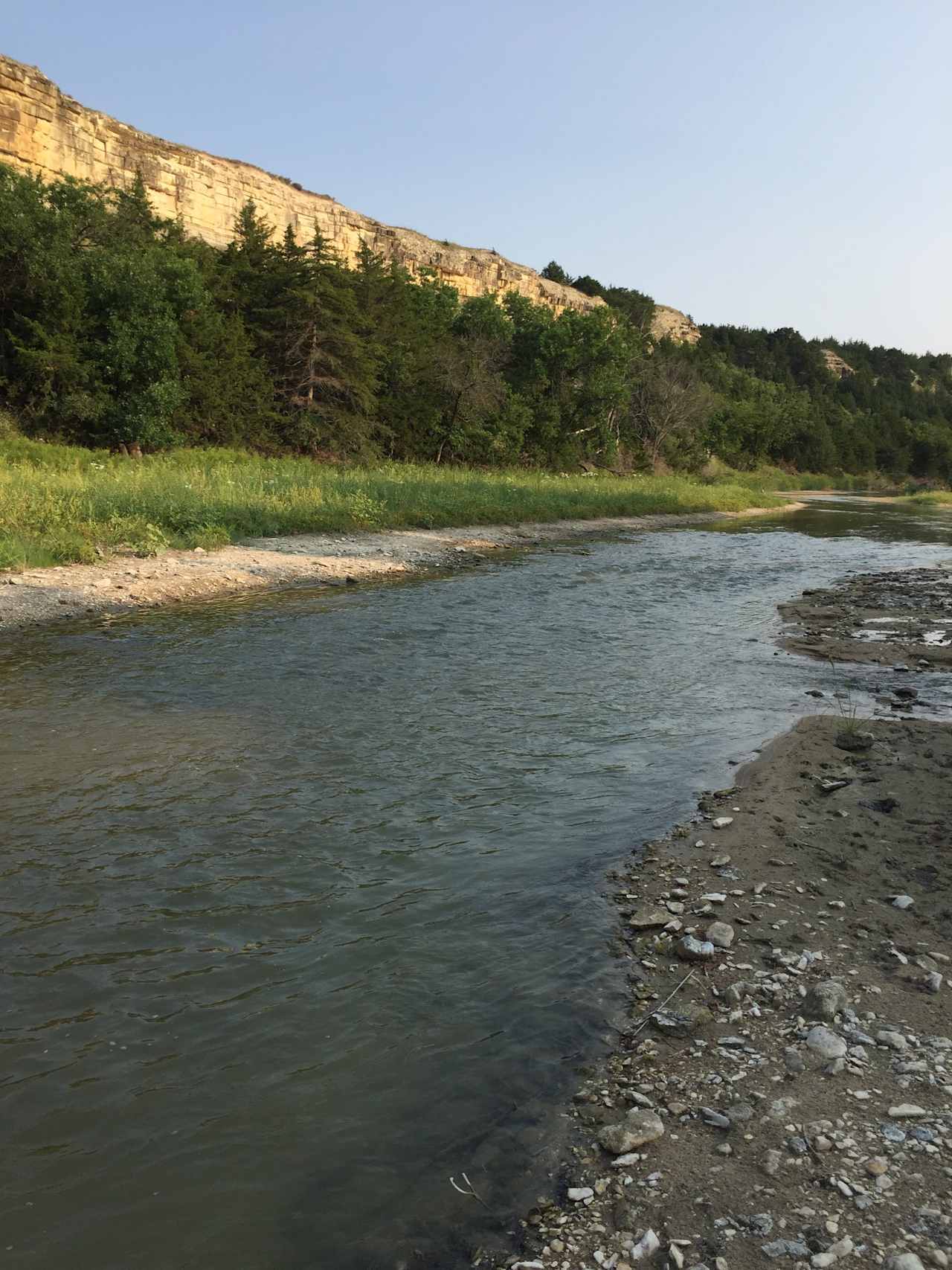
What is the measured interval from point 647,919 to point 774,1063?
4.32 feet

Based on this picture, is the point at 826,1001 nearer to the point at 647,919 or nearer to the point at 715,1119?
the point at 715,1119

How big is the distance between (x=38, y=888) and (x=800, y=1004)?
14.1 feet

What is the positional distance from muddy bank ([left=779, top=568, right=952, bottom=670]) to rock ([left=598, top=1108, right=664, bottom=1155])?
378 inches

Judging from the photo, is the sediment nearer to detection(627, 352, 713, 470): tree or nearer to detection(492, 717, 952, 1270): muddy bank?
detection(492, 717, 952, 1270): muddy bank

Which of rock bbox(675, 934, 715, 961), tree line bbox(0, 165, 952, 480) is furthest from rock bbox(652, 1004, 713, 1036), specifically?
tree line bbox(0, 165, 952, 480)

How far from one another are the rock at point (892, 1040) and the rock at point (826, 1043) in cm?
16

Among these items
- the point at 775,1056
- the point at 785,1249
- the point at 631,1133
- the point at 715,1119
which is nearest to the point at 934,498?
the point at 775,1056

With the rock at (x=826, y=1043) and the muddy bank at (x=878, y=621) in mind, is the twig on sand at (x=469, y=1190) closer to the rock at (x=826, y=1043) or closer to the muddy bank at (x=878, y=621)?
the rock at (x=826, y=1043)

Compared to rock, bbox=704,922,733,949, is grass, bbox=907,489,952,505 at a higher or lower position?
higher

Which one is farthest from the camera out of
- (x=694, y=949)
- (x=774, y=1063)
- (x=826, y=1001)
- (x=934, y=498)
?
(x=934, y=498)

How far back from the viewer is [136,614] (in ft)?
44.8

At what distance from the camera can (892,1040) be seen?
3791 millimetres

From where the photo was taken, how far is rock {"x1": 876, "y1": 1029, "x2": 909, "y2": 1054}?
3756mm

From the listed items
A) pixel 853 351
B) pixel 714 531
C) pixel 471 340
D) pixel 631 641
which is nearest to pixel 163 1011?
pixel 631 641
